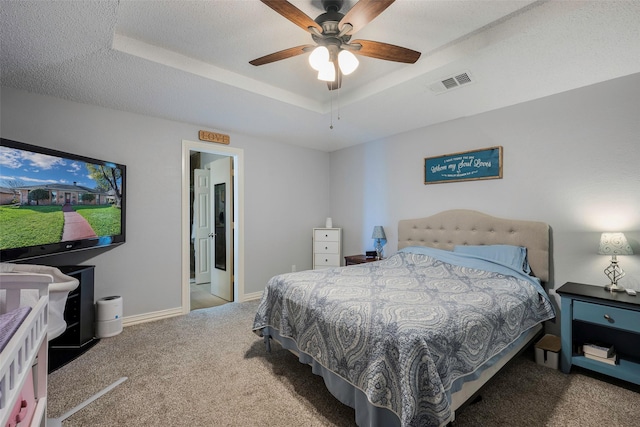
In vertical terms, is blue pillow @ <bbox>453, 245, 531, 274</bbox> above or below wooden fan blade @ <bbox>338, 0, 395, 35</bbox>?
below

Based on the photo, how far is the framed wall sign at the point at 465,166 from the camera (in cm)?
313

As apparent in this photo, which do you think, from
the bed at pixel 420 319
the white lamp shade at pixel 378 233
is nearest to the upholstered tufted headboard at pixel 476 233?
the bed at pixel 420 319

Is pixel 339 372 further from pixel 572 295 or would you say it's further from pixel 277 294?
pixel 572 295

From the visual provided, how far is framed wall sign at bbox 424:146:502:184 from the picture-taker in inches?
123

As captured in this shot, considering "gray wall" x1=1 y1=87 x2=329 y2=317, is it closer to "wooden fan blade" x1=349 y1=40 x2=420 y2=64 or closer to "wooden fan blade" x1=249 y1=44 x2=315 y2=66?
"wooden fan blade" x1=249 y1=44 x2=315 y2=66

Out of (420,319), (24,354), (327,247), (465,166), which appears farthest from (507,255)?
(24,354)

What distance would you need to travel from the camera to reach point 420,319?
1542 millimetres

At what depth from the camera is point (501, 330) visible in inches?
74.1

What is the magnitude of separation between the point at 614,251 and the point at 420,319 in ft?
6.05

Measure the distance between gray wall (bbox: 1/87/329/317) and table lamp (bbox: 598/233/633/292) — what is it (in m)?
3.62

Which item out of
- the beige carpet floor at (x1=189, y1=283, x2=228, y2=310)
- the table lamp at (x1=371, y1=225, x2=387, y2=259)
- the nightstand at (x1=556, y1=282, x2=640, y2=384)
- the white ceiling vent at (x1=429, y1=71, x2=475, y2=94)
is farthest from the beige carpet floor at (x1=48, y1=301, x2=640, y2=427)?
the white ceiling vent at (x1=429, y1=71, x2=475, y2=94)

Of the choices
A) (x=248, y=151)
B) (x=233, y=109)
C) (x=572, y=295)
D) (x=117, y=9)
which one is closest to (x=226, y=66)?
(x=233, y=109)

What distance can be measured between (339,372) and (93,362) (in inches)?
84.0

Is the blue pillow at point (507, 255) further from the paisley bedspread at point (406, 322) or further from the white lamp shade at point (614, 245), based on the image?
the white lamp shade at point (614, 245)
